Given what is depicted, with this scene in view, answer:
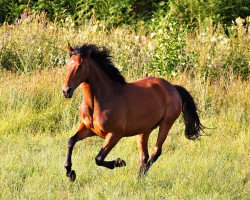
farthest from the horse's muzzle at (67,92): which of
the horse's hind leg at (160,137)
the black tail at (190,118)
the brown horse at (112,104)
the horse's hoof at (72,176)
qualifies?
the black tail at (190,118)

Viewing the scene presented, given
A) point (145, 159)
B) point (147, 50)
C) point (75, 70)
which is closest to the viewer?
point (75, 70)

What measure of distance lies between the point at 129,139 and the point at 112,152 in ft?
2.17

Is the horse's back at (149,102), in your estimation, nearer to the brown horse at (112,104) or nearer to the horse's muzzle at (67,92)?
the brown horse at (112,104)

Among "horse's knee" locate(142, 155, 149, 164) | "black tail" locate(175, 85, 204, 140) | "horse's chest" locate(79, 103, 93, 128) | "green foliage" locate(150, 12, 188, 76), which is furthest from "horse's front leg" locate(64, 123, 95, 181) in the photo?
"green foliage" locate(150, 12, 188, 76)

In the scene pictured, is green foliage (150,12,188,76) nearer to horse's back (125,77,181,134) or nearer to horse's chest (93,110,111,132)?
horse's back (125,77,181,134)

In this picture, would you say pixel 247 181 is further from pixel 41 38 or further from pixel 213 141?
pixel 41 38

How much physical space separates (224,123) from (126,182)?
3.22 metres

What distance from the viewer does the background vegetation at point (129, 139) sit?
652 centimetres

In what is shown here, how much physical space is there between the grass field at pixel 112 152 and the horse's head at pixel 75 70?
40.2 inches

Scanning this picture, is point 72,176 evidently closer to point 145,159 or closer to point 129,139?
point 145,159

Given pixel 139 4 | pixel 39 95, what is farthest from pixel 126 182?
pixel 139 4

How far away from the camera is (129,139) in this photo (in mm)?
8750

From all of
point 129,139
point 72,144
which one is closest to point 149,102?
point 72,144

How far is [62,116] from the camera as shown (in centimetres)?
952
